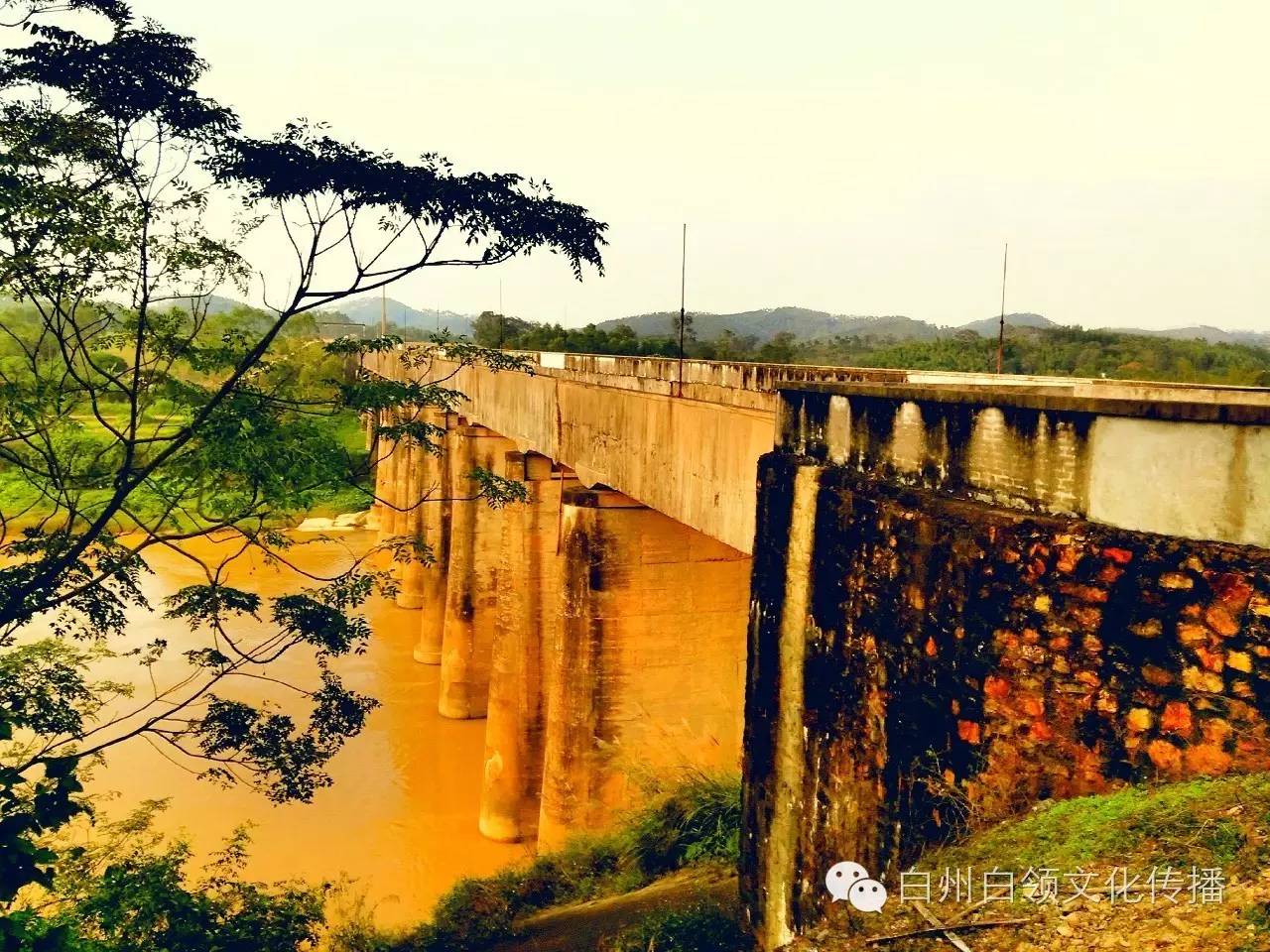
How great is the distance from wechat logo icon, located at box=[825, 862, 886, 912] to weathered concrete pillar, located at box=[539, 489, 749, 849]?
614 centimetres

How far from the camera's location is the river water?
45.7 ft

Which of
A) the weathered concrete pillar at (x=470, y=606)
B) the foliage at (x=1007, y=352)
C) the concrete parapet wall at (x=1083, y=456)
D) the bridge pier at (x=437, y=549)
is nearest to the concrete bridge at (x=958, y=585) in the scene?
the concrete parapet wall at (x=1083, y=456)

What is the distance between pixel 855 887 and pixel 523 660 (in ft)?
32.5

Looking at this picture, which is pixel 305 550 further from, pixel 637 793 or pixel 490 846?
pixel 637 793

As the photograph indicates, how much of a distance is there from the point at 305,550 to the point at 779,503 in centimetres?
3079

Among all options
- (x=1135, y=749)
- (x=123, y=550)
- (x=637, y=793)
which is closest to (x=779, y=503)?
(x=1135, y=749)

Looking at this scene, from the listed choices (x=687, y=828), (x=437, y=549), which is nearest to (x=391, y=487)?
(x=437, y=549)

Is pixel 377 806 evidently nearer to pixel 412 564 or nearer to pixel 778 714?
pixel 412 564

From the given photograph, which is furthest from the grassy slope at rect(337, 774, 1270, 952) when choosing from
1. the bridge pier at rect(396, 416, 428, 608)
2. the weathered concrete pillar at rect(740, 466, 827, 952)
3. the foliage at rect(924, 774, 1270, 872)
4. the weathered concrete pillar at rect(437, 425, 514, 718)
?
the bridge pier at rect(396, 416, 428, 608)

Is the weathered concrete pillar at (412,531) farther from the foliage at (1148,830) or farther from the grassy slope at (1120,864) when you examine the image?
the foliage at (1148,830)

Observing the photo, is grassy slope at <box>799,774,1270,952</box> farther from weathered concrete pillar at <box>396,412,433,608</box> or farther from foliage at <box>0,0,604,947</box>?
weathered concrete pillar at <box>396,412,433,608</box>

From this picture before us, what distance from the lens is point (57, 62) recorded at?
6.18m

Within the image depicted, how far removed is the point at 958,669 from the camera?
15.4ft

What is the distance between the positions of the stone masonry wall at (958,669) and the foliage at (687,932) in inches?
26.8
